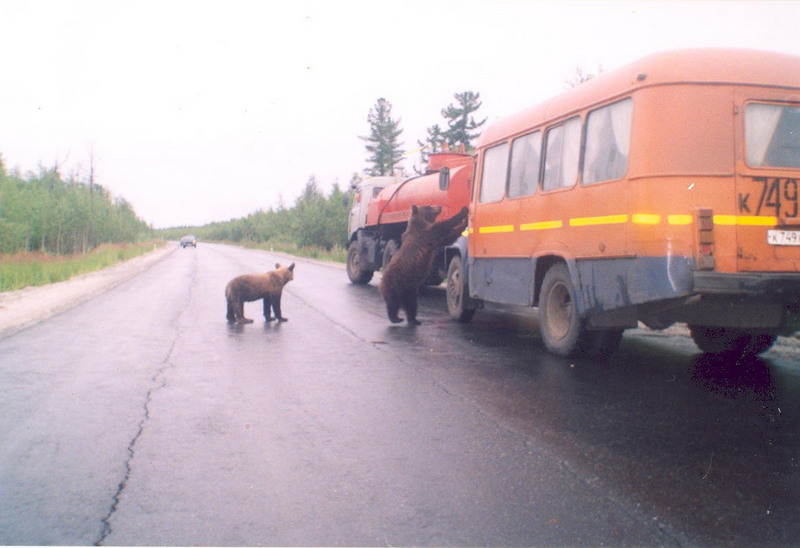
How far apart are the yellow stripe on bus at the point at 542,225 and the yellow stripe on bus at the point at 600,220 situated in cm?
31

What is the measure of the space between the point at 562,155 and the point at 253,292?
18.3ft

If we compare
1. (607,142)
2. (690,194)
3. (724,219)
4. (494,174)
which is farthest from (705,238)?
(494,174)

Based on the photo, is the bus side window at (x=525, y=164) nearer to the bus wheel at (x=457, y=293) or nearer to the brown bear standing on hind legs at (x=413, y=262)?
the brown bear standing on hind legs at (x=413, y=262)

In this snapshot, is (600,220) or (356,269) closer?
(600,220)

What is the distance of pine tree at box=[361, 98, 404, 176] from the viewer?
215 feet

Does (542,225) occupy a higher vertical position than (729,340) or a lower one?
higher

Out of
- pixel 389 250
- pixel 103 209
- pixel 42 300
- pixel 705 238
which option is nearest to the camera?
pixel 705 238

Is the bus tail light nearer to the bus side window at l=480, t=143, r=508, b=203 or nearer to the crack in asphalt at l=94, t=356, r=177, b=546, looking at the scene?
the bus side window at l=480, t=143, r=508, b=203

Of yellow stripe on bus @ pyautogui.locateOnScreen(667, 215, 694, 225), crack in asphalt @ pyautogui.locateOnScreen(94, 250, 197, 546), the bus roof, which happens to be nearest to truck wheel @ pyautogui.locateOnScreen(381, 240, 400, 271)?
crack in asphalt @ pyautogui.locateOnScreen(94, 250, 197, 546)

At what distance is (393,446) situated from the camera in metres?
4.73

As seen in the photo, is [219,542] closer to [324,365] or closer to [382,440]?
[382,440]

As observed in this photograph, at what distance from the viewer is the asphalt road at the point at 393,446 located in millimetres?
3420

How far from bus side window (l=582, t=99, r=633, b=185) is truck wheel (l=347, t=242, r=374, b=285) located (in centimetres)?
1403

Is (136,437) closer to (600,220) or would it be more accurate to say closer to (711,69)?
(600,220)
